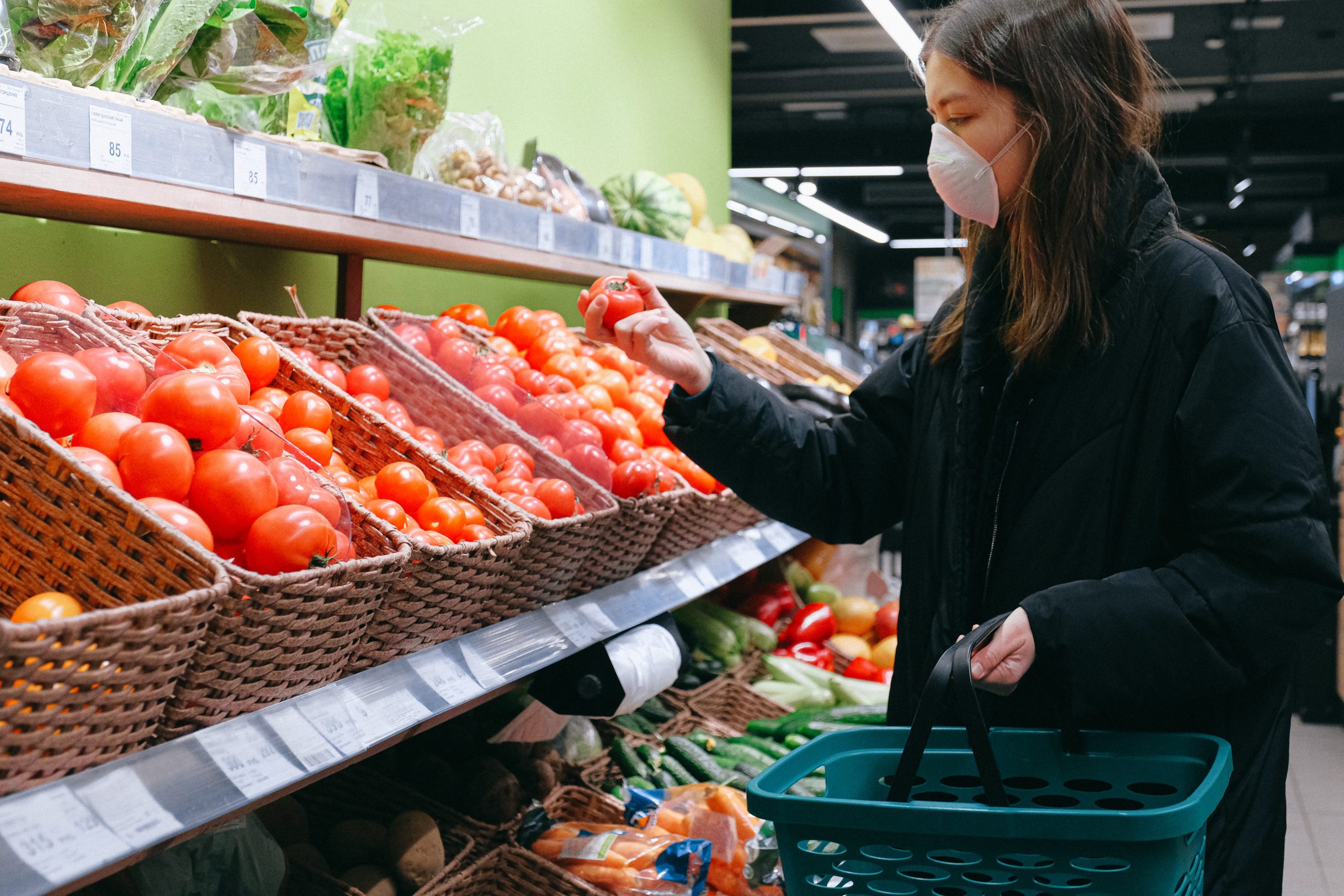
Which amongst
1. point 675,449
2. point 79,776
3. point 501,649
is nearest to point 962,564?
point 501,649

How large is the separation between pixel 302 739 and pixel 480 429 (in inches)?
35.4

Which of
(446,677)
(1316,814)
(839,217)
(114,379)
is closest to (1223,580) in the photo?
(446,677)

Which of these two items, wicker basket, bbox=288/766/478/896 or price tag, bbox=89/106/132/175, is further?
wicker basket, bbox=288/766/478/896

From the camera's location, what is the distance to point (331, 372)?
1.87m

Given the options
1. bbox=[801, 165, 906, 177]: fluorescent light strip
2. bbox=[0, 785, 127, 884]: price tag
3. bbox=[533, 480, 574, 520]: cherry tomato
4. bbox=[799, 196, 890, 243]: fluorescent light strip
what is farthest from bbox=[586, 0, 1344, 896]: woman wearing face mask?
bbox=[799, 196, 890, 243]: fluorescent light strip

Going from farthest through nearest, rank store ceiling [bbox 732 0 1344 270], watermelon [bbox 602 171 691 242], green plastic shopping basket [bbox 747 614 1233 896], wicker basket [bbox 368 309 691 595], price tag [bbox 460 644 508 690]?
store ceiling [bbox 732 0 1344 270] < watermelon [bbox 602 171 691 242] < wicker basket [bbox 368 309 691 595] < price tag [bbox 460 644 508 690] < green plastic shopping basket [bbox 747 614 1233 896]

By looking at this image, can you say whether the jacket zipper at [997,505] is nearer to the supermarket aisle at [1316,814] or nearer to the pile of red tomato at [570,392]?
the pile of red tomato at [570,392]

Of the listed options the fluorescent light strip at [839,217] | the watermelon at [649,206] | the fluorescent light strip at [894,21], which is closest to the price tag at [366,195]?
the watermelon at [649,206]

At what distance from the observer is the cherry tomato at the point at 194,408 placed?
1168 mm

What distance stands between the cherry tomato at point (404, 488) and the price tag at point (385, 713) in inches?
12.4

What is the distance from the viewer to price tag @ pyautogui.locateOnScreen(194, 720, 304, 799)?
1007 mm

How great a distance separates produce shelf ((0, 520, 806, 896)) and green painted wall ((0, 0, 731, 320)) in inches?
39.9

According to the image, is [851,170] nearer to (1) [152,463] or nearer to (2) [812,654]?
(2) [812,654]

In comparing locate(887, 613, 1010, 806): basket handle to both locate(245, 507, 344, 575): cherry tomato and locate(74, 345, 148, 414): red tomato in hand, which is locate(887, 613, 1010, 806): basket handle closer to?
locate(245, 507, 344, 575): cherry tomato
